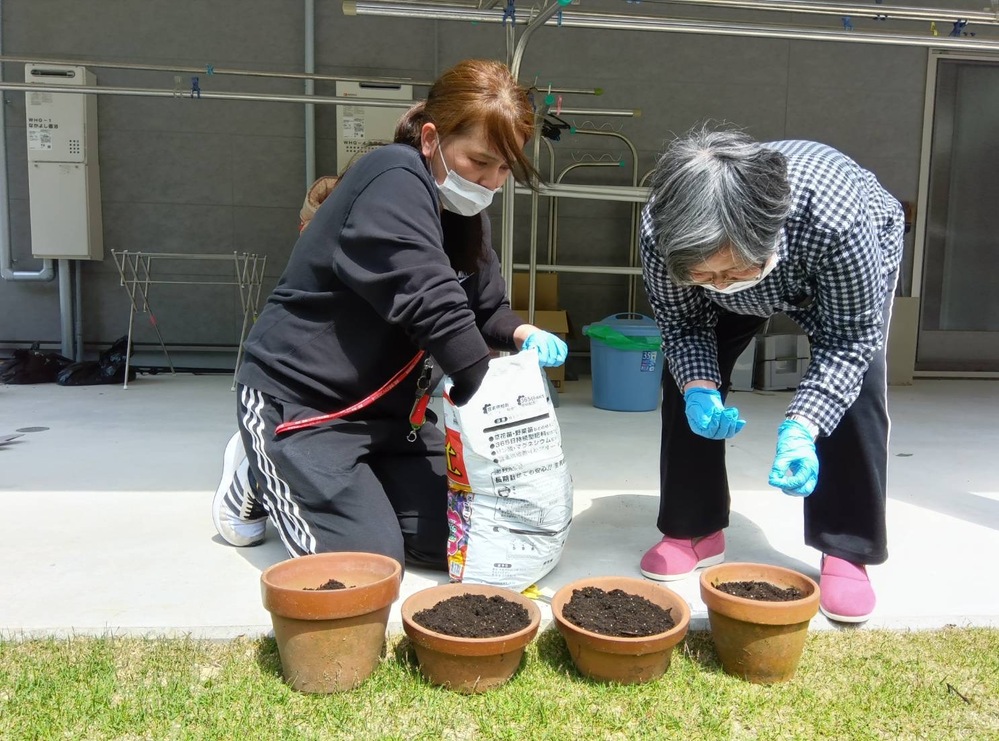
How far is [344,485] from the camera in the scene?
1.74 meters

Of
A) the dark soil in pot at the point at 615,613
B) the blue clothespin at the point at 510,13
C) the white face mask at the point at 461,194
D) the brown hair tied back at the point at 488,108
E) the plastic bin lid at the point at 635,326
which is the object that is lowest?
the dark soil in pot at the point at 615,613

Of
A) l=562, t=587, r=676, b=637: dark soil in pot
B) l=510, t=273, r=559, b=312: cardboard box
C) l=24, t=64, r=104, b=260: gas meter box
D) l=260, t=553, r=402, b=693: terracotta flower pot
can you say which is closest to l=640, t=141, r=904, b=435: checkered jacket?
l=562, t=587, r=676, b=637: dark soil in pot

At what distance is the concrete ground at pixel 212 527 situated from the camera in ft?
5.43

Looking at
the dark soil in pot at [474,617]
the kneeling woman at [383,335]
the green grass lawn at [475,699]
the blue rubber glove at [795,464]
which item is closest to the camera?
the green grass lawn at [475,699]

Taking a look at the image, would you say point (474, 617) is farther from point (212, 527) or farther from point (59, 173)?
point (59, 173)

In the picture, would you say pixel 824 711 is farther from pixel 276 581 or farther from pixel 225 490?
pixel 225 490

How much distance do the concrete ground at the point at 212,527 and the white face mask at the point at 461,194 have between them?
0.83 metres

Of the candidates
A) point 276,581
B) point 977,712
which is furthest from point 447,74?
point 977,712

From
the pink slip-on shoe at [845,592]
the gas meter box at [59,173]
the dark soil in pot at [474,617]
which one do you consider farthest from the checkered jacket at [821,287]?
the gas meter box at [59,173]

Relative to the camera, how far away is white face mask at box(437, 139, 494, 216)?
1718 millimetres

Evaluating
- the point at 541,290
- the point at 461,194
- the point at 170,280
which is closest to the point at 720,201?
the point at 461,194

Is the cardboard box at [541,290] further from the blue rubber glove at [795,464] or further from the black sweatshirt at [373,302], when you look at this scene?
the blue rubber glove at [795,464]

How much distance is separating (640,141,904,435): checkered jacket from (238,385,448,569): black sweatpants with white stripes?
2.16ft

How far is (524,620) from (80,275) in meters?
4.62
